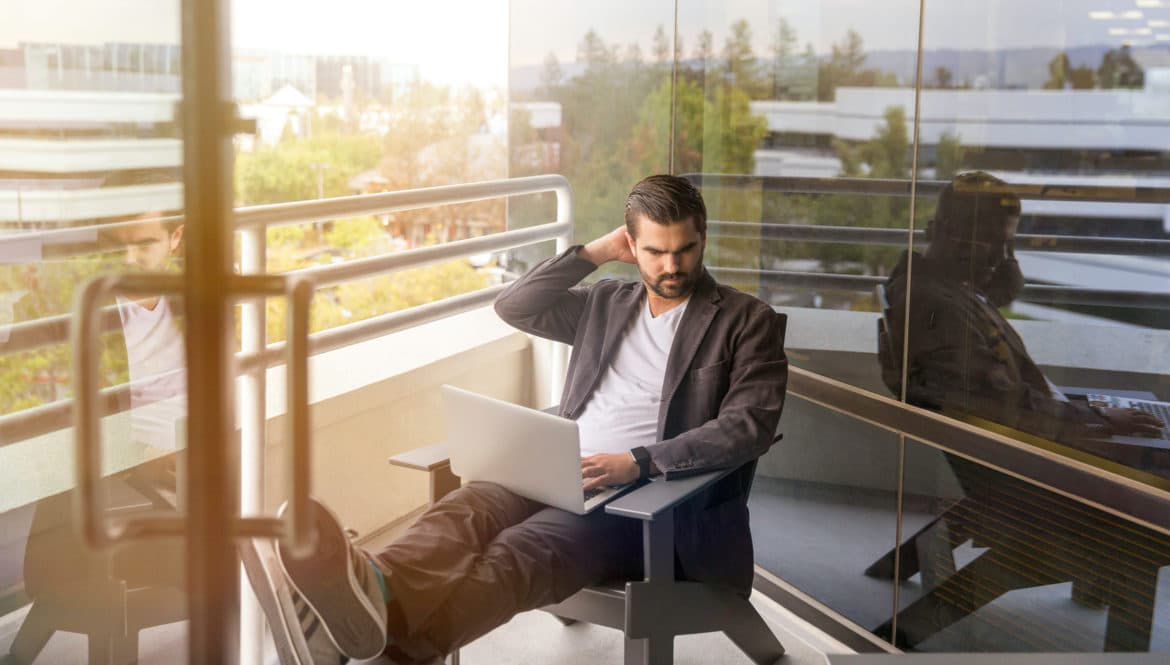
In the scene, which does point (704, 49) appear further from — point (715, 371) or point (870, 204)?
point (715, 371)

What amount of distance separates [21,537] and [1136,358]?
6.33ft

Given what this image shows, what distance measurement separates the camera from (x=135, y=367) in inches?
54.2

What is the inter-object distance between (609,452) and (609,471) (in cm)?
26

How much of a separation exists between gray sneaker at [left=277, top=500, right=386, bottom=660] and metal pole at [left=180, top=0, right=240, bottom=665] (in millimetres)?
661

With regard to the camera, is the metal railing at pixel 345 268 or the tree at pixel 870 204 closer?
the metal railing at pixel 345 268

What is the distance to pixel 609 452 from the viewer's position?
2795mm

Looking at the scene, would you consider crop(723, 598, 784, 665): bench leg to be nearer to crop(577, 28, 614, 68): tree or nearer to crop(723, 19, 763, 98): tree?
crop(723, 19, 763, 98): tree

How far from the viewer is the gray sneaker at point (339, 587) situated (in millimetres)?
1897

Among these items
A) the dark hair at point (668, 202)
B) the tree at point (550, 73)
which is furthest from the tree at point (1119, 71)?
the tree at point (550, 73)

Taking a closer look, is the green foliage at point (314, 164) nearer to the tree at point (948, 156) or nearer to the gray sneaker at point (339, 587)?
the tree at point (948, 156)

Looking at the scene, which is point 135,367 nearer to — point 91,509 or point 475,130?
point 91,509

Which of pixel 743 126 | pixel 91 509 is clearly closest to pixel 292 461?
pixel 91 509

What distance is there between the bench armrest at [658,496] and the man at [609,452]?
0.03 meters

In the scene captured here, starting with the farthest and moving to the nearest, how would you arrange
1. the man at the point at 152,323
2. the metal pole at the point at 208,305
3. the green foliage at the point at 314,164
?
the green foliage at the point at 314,164
the man at the point at 152,323
the metal pole at the point at 208,305
